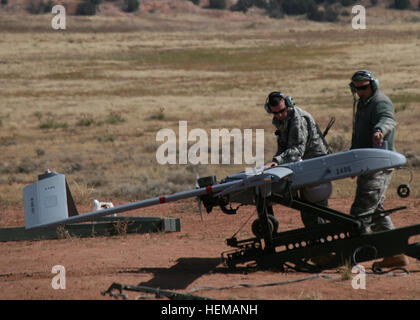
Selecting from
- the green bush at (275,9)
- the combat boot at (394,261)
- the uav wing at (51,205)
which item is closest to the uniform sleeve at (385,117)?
the combat boot at (394,261)

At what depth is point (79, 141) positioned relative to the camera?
25.6m

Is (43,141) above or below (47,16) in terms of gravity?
below

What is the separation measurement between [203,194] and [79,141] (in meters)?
17.9

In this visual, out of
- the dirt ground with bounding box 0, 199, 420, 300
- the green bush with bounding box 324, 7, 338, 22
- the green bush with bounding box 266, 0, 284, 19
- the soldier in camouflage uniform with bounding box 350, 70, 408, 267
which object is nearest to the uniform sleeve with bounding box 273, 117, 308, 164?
the soldier in camouflage uniform with bounding box 350, 70, 408, 267

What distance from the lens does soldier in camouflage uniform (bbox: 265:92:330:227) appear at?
27.8 feet

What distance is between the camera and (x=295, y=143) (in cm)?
855

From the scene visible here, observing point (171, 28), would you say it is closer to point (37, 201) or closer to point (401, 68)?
point (401, 68)

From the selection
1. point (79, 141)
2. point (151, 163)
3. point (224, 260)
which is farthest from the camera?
point (79, 141)

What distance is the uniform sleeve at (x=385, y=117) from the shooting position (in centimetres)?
817

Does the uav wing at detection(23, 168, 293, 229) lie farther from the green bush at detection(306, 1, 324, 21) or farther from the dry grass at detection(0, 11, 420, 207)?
the green bush at detection(306, 1, 324, 21)

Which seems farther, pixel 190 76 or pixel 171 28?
pixel 171 28

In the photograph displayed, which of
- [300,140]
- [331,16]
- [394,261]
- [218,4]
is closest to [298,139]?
[300,140]

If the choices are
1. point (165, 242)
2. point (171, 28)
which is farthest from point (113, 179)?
point (171, 28)

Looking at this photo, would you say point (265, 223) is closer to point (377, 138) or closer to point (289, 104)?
point (289, 104)
